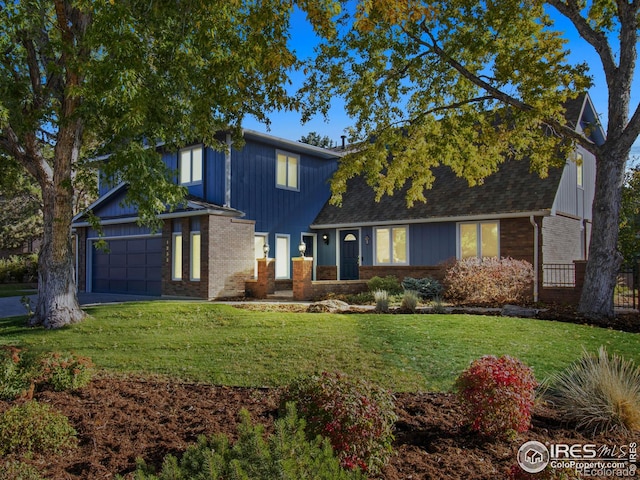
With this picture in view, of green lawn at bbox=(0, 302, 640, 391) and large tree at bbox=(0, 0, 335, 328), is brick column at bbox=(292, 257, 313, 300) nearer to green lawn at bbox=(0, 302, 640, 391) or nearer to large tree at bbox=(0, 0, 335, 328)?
green lawn at bbox=(0, 302, 640, 391)

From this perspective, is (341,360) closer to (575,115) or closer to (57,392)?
(57,392)

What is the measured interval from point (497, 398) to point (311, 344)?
441 centimetres

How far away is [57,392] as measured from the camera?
584 cm

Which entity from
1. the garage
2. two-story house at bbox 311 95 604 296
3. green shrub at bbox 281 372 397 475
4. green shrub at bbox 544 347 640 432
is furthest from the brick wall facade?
green shrub at bbox 544 347 640 432

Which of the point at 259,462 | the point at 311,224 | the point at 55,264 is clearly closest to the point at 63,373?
the point at 259,462

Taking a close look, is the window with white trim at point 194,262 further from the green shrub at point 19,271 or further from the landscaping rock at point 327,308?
the green shrub at point 19,271

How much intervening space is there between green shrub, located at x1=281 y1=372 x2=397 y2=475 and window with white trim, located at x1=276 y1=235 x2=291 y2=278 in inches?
628

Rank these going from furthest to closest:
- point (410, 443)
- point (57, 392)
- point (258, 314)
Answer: point (258, 314), point (57, 392), point (410, 443)

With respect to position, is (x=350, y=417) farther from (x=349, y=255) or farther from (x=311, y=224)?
(x=311, y=224)

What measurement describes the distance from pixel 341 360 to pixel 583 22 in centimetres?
1042

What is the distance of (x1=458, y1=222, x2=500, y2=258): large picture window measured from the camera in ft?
55.6

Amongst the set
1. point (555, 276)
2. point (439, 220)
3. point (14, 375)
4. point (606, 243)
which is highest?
point (439, 220)

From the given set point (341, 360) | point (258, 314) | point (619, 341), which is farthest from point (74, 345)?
point (619, 341)

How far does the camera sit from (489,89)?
13.0m
